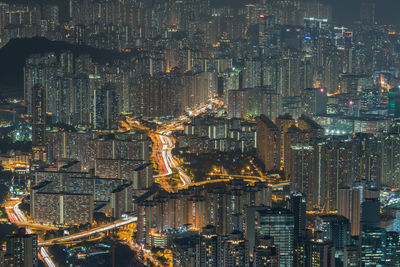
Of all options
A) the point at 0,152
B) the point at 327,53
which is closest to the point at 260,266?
the point at 0,152

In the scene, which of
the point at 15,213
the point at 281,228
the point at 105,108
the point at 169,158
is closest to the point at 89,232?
the point at 15,213

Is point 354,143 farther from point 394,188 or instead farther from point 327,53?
point 327,53

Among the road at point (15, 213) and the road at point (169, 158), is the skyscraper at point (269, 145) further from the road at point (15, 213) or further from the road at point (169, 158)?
the road at point (15, 213)

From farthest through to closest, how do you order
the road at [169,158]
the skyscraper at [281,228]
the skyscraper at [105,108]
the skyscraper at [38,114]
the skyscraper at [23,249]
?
the skyscraper at [105,108], the skyscraper at [38,114], the road at [169,158], the skyscraper at [281,228], the skyscraper at [23,249]

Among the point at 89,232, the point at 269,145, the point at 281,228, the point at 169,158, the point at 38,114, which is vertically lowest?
the point at 89,232

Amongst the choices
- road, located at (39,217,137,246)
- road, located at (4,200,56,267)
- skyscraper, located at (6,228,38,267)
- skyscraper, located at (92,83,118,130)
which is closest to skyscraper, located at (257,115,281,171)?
skyscraper, located at (92,83,118,130)

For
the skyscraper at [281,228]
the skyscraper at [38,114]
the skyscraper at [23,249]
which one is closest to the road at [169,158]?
the skyscraper at [38,114]

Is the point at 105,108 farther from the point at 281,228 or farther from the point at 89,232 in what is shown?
the point at 281,228

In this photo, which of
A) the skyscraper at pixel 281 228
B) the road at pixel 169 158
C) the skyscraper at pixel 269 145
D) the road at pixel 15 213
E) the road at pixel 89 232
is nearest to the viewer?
the skyscraper at pixel 281 228

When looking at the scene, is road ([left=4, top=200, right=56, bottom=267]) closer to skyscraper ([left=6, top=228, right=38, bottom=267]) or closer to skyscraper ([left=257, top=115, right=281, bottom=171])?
skyscraper ([left=6, top=228, right=38, bottom=267])

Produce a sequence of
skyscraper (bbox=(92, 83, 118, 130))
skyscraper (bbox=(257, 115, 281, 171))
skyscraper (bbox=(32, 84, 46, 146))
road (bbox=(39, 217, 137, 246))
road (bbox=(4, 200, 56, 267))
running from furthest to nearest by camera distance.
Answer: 1. skyscraper (bbox=(92, 83, 118, 130))
2. skyscraper (bbox=(32, 84, 46, 146))
3. skyscraper (bbox=(257, 115, 281, 171))
4. road (bbox=(4, 200, 56, 267))
5. road (bbox=(39, 217, 137, 246))

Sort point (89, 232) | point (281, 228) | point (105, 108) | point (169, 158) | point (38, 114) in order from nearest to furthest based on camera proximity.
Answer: point (281, 228)
point (89, 232)
point (169, 158)
point (38, 114)
point (105, 108)
